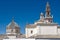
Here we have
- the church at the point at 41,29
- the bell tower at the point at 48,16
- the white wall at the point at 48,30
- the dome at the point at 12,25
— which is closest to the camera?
the church at the point at 41,29

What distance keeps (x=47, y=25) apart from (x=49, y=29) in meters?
1.08

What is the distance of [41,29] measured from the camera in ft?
200

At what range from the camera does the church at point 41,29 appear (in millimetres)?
60469

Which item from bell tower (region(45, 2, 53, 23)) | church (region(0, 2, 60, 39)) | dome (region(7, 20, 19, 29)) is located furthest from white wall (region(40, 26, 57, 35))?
dome (region(7, 20, 19, 29))

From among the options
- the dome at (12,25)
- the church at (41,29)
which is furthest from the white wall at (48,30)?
the dome at (12,25)

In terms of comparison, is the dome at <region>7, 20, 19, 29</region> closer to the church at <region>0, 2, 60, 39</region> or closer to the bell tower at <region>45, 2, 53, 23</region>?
the church at <region>0, 2, 60, 39</region>

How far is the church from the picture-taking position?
60469mm

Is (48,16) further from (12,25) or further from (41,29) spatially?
(12,25)

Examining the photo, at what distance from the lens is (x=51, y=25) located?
60906 millimetres

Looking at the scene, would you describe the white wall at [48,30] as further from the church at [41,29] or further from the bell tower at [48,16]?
the bell tower at [48,16]

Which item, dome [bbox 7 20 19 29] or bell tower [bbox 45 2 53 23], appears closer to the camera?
bell tower [bbox 45 2 53 23]

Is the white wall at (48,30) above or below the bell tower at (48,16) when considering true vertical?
below

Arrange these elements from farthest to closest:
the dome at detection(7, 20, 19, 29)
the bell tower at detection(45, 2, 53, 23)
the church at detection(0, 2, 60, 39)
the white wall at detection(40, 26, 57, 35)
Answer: the dome at detection(7, 20, 19, 29) → the bell tower at detection(45, 2, 53, 23) → the white wall at detection(40, 26, 57, 35) → the church at detection(0, 2, 60, 39)

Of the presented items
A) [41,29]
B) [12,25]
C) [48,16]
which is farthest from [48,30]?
[12,25]
